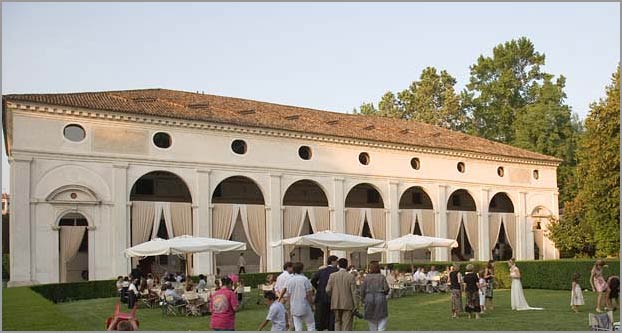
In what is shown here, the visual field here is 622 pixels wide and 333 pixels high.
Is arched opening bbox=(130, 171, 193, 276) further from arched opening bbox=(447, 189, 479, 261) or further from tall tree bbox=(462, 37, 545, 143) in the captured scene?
tall tree bbox=(462, 37, 545, 143)

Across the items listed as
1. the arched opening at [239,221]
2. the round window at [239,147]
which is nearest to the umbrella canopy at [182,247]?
the arched opening at [239,221]

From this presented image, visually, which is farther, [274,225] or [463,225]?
[463,225]

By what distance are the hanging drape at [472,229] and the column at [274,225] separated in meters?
12.5

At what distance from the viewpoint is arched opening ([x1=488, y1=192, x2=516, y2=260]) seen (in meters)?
39.8

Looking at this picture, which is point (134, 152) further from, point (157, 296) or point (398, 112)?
point (398, 112)

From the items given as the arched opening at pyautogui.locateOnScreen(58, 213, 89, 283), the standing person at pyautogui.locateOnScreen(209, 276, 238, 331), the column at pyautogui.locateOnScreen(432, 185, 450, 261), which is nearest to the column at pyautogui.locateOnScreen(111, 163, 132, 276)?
the arched opening at pyautogui.locateOnScreen(58, 213, 89, 283)

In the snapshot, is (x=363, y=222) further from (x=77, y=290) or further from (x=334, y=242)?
(x=77, y=290)

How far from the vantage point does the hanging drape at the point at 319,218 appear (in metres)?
32.8

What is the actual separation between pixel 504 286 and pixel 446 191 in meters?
10.7

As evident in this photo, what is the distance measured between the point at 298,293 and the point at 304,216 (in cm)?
2075

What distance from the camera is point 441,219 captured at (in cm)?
3719

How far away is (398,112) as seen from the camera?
6625 cm

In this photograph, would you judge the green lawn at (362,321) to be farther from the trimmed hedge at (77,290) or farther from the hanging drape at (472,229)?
the hanging drape at (472,229)

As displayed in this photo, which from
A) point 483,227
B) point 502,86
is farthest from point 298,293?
point 502,86
